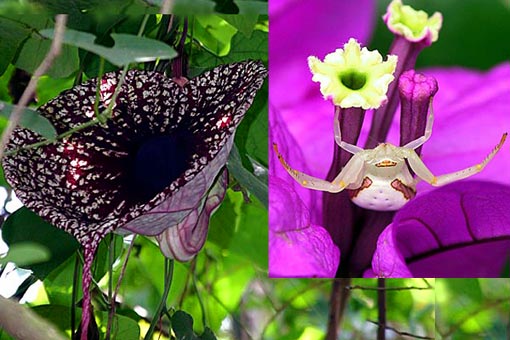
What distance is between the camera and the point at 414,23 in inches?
37.8

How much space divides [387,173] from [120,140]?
0.35 metres

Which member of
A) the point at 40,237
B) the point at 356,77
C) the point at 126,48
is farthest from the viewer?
the point at 40,237

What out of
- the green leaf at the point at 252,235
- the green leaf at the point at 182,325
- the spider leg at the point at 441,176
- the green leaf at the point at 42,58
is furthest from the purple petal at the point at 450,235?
the green leaf at the point at 42,58

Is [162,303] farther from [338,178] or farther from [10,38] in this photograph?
[10,38]

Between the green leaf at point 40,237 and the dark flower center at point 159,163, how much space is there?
0.43 ft

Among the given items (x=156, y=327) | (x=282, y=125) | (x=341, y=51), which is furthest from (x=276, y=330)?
(x=341, y=51)

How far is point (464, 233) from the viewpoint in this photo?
3.28 feet

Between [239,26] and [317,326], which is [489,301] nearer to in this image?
[317,326]

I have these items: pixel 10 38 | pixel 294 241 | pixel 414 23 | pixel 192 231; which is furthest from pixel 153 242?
pixel 414 23

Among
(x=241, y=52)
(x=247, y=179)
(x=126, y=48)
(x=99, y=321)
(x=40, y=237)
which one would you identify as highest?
(x=126, y=48)

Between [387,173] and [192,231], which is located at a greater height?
[387,173]

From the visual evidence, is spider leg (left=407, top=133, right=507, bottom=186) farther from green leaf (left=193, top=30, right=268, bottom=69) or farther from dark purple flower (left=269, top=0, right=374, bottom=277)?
green leaf (left=193, top=30, right=268, bottom=69)

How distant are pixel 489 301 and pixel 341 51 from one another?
368mm

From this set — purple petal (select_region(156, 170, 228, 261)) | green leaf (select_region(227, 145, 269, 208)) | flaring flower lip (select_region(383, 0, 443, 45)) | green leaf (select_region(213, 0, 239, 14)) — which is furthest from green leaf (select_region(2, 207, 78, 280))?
flaring flower lip (select_region(383, 0, 443, 45))
